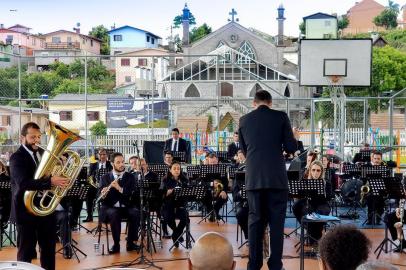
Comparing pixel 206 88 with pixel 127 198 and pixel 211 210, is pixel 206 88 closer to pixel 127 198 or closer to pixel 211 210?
pixel 211 210

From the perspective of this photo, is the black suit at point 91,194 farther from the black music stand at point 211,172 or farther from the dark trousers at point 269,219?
the dark trousers at point 269,219

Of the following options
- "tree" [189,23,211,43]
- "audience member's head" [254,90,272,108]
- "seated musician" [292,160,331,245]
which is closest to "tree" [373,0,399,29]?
"tree" [189,23,211,43]


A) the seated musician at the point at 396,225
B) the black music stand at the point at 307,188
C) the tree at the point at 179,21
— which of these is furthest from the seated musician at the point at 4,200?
the tree at the point at 179,21

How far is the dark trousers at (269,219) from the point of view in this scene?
6.54 metres

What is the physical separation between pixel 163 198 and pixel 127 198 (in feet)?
2.05

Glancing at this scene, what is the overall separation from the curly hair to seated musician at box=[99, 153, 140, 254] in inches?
256

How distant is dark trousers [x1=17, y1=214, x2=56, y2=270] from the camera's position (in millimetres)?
6547

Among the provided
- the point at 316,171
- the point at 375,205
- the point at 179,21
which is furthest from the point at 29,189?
the point at 179,21

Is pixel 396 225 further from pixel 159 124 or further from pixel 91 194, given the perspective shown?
pixel 159 124

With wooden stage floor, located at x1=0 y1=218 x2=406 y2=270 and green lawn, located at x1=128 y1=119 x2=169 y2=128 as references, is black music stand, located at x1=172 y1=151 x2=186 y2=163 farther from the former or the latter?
green lawn, located at x1=128 y1=119 x2=169 y2=128

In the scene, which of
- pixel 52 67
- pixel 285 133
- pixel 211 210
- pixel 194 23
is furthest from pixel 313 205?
pixel 194 23

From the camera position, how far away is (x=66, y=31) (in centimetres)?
7812

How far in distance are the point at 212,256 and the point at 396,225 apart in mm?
6272

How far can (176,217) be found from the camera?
10.1m
